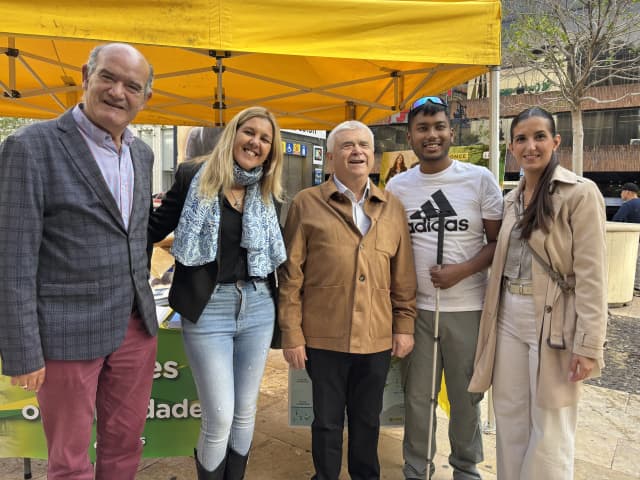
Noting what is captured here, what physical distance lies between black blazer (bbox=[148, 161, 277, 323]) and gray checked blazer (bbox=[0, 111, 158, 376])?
0.30m

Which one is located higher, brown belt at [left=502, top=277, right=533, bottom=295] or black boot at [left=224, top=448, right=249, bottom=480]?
brown belt at [left=502, top=277, right=533, bottom=295]

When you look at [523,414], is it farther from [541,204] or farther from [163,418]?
[163,418]

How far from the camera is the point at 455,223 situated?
A: 2.58m

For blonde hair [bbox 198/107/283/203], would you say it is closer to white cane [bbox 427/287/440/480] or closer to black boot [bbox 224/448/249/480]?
white cane [bbox 427/287/440/480]

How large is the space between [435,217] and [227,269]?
3.87 ft

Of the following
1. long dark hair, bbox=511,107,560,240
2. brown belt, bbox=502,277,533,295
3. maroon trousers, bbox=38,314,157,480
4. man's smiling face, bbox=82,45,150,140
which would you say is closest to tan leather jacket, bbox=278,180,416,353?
brown belt, bbox=502,277,533,295

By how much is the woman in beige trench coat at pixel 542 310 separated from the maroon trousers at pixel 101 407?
5.44 ft

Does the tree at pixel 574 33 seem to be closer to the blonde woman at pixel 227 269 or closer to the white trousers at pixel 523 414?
the white trousers at pixel 523 414

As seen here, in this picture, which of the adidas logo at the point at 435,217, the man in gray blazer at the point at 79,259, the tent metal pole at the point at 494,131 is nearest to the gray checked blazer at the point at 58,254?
the man in gray blazer at the point at 79,259

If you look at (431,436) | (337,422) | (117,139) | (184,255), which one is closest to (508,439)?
(431,436)

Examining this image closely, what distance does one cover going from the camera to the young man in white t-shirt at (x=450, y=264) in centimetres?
259

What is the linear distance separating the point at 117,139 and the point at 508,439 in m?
2.33

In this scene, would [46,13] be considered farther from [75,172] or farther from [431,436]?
[431,436]

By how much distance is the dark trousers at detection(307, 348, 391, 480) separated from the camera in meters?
2.48
